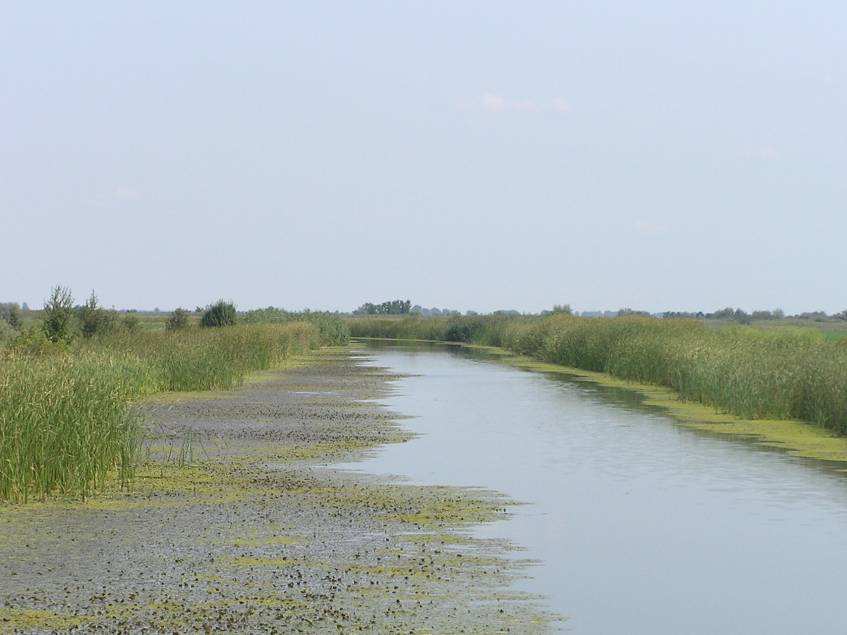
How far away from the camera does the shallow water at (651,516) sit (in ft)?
33.2

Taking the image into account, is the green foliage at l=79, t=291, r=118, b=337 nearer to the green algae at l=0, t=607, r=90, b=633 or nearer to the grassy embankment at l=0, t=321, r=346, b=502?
the grassy embankment at l=0, t=321, r=346, b=502

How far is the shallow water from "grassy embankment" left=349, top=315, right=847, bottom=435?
245cm

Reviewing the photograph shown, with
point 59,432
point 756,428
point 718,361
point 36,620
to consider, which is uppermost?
point 718,361

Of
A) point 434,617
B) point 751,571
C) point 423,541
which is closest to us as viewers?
point 434,617

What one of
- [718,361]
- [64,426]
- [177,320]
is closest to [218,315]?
[177,320]

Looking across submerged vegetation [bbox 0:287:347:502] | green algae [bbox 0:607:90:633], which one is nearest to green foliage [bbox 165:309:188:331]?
submerged vegetation [bbox 0:287:347:502]

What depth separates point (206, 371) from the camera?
3472 cm

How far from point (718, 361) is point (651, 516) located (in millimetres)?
17460

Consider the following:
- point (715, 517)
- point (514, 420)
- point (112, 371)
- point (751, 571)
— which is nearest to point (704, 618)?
point (751, 571)

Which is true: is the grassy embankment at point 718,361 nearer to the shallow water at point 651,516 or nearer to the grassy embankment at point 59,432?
the shallow water at point 651,516

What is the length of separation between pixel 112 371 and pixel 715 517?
16269mm

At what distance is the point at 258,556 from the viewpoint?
37.7ft

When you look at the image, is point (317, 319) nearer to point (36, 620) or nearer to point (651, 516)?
point (651, 516)

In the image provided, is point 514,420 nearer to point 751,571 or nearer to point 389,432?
point 389,432
